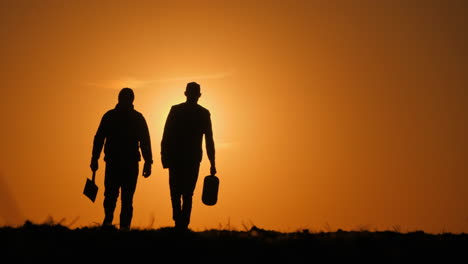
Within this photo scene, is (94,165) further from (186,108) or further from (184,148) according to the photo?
(186,108)

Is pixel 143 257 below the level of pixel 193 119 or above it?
below

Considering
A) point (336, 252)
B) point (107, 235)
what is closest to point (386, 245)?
point (336, 252)

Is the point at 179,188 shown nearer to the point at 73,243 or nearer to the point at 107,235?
the point at 107,235

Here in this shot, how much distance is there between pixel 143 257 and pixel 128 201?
5279 millimetres

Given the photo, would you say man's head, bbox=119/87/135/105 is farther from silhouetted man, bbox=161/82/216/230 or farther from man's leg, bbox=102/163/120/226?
man's leg, bbox=102/163/120/226

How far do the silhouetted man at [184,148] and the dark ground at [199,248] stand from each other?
2.50 m

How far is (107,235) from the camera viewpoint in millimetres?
9266

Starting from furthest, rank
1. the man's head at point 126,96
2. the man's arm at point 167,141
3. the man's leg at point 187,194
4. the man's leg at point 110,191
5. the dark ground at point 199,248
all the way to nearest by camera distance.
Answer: the man's head at point 126,96 → the man's leg at point 110,191 → the man's arm at point 167,141 → the man's leg at point 187,194 → the dark ground at point 199,248

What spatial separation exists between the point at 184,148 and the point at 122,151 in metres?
1.17

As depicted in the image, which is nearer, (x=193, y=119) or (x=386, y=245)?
(x=386, y=245)

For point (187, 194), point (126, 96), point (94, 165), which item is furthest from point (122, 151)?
point (187, 194)

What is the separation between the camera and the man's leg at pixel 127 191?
13000mm

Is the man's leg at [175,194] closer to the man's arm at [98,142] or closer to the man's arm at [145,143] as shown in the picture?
the man's arm at [145,143]

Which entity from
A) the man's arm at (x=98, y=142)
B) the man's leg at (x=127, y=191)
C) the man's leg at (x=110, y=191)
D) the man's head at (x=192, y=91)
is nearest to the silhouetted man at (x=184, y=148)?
the man's head at (x=192, y=91)
